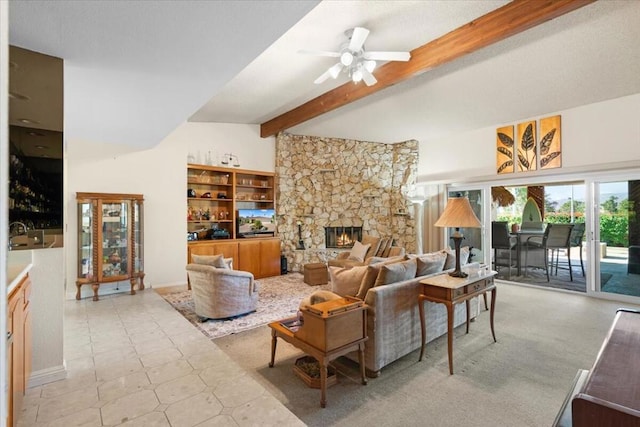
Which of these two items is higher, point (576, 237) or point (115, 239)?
point (115, 239)

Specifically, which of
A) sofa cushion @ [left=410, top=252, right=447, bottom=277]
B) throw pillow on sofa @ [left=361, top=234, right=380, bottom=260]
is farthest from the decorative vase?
sofa cushion @ [left=410, top=252, right=447, bottom=277]

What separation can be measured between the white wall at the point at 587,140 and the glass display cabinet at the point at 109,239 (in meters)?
6.24

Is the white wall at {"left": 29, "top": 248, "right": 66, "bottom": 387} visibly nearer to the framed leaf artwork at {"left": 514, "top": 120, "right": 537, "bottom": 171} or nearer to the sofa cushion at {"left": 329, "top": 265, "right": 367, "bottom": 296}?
the sofa cushion at {"left": 329, "top": 265, "right": 367, "bottom": 296}

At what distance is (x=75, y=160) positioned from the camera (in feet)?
15.4

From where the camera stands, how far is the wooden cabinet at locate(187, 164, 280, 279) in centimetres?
598

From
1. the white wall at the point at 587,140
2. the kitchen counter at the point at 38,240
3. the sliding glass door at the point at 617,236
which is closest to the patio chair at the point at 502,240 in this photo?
the white wall at the point at 587,140

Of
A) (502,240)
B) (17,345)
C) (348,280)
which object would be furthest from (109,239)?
(502,240)

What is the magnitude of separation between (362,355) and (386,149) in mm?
6073

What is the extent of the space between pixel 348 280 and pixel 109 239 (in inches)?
155

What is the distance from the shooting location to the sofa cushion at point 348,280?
9.44ft

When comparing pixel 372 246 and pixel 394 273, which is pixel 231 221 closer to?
pixel 372 246

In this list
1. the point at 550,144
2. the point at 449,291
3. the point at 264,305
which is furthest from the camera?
the point at 550,144

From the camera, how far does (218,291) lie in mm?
3627

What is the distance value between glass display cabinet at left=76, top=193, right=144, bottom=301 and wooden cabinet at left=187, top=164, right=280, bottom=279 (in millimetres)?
1027
